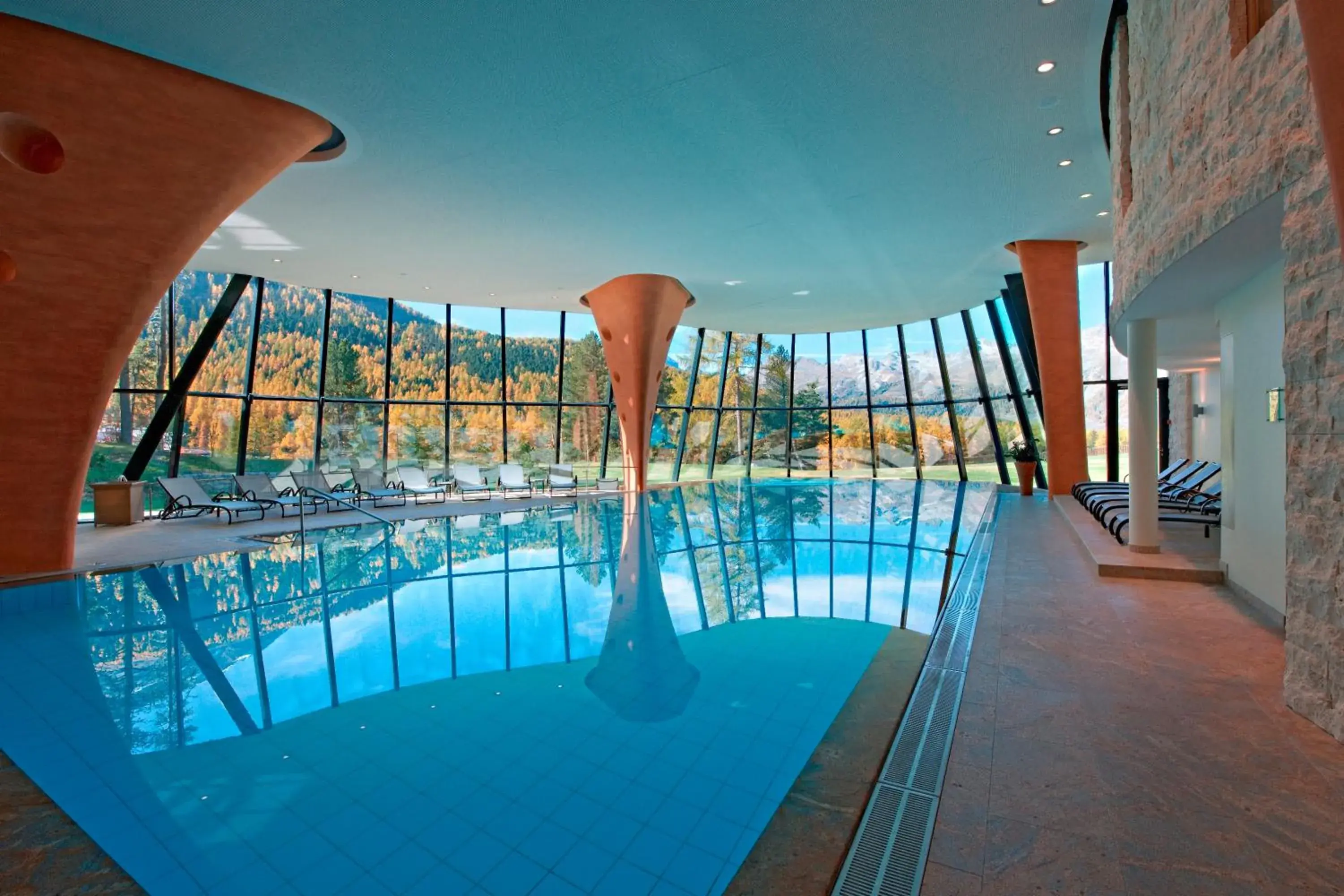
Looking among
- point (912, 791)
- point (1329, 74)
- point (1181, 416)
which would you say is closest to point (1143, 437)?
point (912, 791)

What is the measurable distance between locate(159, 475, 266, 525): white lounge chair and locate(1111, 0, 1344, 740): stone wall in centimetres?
1307

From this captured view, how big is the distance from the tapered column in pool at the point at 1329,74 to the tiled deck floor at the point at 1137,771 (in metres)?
1.92

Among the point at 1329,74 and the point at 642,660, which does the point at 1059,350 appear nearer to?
the point at 642,660

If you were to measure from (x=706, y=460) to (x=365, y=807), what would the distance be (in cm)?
1861

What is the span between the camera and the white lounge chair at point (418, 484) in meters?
14.5

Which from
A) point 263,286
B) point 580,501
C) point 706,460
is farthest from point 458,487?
point 706,460

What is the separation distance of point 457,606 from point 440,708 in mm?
2392

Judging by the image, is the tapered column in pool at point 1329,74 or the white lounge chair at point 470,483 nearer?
the tapered column in pool at point 1329,74

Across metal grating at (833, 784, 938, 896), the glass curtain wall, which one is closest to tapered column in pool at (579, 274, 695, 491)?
the glass curtain wall

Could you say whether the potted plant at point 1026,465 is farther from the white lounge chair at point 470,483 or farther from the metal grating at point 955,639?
the white lounge chair at point 470,483

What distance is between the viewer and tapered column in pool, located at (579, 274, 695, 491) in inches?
560

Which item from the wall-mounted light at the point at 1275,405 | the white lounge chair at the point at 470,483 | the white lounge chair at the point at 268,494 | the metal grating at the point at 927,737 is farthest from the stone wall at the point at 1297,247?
the white lounge chair at the point at 470,483

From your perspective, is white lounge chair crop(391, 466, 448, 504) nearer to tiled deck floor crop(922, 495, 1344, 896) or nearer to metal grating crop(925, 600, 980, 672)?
metal grating crop(925, 600, 980, 672)

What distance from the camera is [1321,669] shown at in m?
2.91
